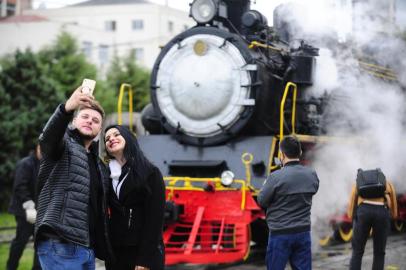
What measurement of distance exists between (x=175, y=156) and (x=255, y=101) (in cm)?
→ 129

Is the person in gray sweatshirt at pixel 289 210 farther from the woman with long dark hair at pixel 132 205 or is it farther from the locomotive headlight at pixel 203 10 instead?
the locomotive headlight at pixel 203 10

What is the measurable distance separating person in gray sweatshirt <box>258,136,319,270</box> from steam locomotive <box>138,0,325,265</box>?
84.2 inches

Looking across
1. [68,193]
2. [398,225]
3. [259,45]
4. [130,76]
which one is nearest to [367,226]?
[259,45]

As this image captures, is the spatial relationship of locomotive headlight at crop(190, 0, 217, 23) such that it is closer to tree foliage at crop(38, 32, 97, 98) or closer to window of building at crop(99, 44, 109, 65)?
tree foliage at crop(38, 32, 97, 98)

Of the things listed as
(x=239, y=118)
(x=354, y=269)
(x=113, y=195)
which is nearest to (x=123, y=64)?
(x=239, y=118)

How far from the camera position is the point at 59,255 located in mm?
3486

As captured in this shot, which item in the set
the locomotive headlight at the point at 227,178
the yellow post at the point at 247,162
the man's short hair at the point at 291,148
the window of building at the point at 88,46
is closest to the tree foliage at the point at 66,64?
the yellow post at the point at 247,162

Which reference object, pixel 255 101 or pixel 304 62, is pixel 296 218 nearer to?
pixel 255 101

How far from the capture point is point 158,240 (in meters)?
3.90

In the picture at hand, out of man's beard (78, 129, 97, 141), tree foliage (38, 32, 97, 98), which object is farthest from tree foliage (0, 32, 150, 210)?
man's beard (78, 129, 97, 141)

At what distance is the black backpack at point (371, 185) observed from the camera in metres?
6.19

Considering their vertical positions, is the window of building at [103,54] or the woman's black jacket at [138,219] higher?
the window of building at [103,54]

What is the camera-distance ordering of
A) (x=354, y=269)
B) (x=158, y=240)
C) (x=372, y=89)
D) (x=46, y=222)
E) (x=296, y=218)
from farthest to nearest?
(x=372, y=89) → (x=354, y=269) → (x=296, y=218) → (x=158, y=240) → (x=46, y=222)

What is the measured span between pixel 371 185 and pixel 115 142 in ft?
10.2
